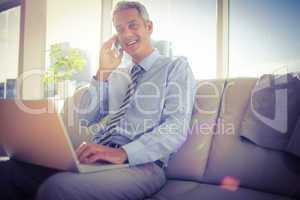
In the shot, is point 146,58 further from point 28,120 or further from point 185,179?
point 28,120

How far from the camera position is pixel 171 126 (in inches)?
51.9

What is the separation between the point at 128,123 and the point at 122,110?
0.29 feet

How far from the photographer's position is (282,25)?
307cm

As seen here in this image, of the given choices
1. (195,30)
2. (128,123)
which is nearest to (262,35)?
(195,30)

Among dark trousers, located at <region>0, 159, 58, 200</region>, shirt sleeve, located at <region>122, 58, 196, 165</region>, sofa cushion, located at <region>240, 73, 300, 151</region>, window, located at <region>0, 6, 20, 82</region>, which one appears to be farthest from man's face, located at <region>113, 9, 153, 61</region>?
window, located at <region>0, 6, 20, 82</region>

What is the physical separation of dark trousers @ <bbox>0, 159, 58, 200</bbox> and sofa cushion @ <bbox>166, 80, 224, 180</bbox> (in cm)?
60

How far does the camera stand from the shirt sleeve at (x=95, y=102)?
5.53 feet

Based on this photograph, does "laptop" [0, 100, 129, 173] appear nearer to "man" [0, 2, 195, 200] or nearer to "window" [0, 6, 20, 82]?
"man" [0, 2, 195, 200]

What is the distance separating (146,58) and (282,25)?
6.83 ft

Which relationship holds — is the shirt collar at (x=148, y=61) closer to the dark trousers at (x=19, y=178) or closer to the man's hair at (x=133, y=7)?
the man's hair at (x=133, y=7)

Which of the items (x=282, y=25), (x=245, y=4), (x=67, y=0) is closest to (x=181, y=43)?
(x=245, y=4)

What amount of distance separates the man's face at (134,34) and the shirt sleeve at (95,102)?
0.80 feet

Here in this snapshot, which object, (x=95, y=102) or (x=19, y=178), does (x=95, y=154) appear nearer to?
(x=19, y=178)

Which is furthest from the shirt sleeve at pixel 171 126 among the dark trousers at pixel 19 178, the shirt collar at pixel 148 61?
the dark trousers at pixel 19 178
